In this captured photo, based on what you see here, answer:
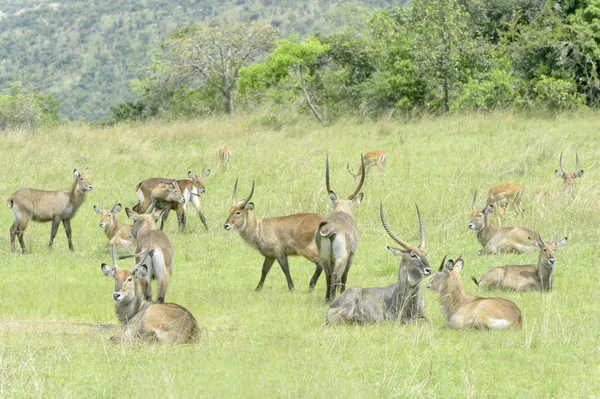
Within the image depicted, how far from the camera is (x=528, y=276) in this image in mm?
8023

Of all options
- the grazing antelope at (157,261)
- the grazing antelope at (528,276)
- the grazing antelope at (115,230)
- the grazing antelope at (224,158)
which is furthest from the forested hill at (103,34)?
the grazing antelope at (528,276)

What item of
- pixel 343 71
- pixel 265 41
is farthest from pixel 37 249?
pixel 265 41

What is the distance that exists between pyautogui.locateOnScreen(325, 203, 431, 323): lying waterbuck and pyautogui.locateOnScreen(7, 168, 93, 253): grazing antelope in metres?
5.17

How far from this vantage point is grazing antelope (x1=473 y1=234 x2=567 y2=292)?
26.0 ft

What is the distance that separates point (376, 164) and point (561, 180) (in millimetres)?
3332

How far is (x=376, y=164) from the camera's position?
49.6 feet

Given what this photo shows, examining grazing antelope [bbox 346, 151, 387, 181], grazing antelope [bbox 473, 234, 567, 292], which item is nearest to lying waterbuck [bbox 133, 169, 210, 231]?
grazing antelope [bbox 346, 151, 387, 181]

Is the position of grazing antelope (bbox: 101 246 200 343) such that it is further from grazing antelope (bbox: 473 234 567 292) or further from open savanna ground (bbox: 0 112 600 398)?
grazing antelope (bbox: 473 234 567 292)

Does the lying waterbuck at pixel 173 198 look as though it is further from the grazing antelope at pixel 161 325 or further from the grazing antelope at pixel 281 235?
the grazing antelope at pixel 161 325

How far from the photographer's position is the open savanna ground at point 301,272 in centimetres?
522

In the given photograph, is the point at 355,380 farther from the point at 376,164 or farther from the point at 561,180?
the point at 376,164

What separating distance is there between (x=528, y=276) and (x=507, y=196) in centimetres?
393

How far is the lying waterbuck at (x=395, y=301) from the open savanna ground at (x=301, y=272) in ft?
0.47

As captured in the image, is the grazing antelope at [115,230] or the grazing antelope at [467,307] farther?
the grazing antelope at [115,230]
